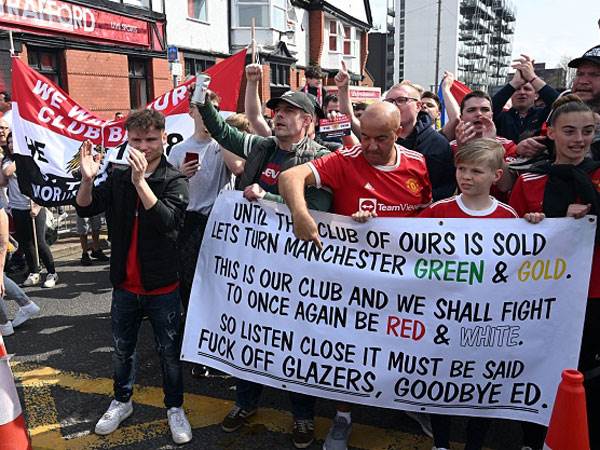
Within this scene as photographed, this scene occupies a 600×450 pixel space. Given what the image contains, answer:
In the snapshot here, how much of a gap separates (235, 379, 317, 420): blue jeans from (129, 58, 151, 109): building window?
1264 centimetres

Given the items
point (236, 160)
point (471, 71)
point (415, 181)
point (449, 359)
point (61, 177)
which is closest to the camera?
point (449, 359)

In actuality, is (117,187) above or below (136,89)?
below

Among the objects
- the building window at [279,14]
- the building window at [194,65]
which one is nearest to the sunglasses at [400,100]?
the building window at [194,65]

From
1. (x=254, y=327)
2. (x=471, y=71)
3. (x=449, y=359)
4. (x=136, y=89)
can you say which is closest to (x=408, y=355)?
(x=449, y=359)

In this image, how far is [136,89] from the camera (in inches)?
585

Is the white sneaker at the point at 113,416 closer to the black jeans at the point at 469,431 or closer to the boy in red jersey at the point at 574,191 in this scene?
the black jeans at the point at 469,431

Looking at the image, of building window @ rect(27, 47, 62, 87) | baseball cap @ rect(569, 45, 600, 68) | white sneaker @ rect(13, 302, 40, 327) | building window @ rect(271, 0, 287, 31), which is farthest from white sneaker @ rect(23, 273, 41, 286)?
building window @ rect(271, 0, 287, 31)

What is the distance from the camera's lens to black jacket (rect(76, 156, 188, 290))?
3193 millimetres

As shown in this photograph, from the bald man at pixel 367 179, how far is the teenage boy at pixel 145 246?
771 millimetres

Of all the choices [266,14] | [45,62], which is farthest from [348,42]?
[45,62]

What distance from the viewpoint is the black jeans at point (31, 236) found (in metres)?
6.39

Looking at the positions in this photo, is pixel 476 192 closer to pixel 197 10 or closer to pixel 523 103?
pixel 523 103

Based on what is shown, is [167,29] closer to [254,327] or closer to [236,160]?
[236,160]

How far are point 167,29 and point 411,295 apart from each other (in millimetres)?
14642
